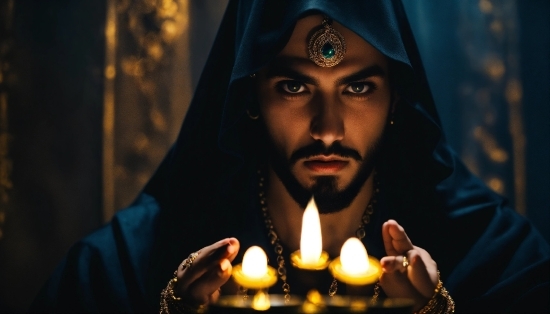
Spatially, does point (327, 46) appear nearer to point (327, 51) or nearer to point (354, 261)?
point (327, 51)

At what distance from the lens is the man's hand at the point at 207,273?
90 cm

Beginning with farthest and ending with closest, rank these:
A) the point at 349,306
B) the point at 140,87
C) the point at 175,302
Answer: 1. the point at 140,87
2. the point at 175,302
3. the point at 349,306

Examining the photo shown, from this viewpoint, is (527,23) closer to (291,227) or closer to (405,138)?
(405,138)

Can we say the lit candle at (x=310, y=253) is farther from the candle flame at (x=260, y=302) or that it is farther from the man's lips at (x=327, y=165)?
the man's lips at (x=327, y=165)

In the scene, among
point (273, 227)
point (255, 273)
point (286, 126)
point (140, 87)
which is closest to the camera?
point (255, 273)

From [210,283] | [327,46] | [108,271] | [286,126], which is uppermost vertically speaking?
[327,46]

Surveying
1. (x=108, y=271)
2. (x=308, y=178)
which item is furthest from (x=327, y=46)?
(x=108, y=271)

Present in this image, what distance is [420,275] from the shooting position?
0.90 meters

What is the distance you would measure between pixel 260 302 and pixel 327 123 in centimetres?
69

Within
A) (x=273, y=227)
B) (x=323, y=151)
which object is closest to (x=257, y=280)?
(x=323, y=151)

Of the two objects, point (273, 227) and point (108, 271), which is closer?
point (108, 271)

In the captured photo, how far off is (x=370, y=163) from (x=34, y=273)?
4.70ft

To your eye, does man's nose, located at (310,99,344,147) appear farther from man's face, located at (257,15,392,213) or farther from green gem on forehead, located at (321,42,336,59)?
green gem on forehead, located at (321,42,336,59)

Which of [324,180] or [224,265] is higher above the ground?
[324,180]
